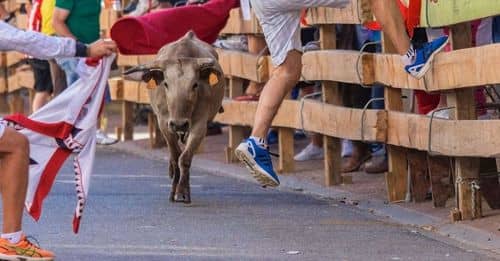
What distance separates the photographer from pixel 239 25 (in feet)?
49.3

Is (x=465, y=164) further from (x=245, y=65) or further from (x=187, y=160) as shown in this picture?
(x=245, y=65)

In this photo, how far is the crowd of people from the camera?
8.84 m

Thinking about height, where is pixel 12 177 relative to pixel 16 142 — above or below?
below

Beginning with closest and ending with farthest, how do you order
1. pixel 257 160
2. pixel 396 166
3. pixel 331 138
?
pixel 257 160 < pixel 396 166 < pixel 331 138

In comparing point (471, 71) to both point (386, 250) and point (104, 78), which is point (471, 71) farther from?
point (104, 78)

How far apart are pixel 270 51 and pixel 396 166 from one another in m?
1.54

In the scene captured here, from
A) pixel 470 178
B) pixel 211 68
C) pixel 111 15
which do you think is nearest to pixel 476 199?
pixel 470 178

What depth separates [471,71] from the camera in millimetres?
10172

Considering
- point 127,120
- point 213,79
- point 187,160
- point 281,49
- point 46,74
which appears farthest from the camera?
point 127,120

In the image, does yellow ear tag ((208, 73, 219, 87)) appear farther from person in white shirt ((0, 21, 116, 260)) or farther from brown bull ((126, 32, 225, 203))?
person in white shirt ((0, 21, 116, 260))

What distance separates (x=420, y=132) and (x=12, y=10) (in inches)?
459

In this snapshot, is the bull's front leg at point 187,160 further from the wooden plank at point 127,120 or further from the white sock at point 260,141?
the wooden plank at point 127,120

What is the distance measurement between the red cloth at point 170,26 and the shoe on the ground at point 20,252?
4024mm

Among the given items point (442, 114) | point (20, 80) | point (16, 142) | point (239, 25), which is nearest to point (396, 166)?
point (442, 114)
